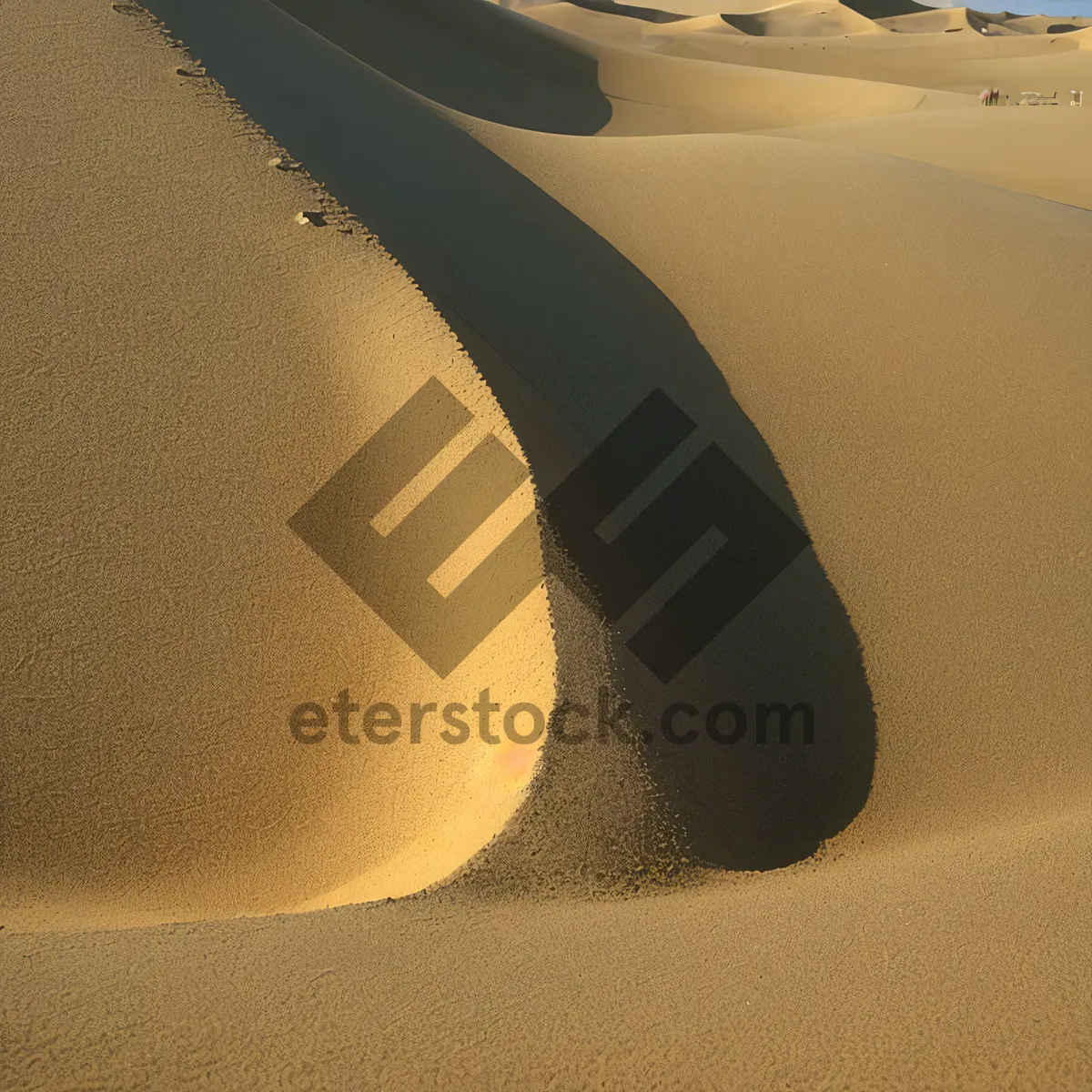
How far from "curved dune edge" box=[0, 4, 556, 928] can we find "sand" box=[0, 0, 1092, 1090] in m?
0.02

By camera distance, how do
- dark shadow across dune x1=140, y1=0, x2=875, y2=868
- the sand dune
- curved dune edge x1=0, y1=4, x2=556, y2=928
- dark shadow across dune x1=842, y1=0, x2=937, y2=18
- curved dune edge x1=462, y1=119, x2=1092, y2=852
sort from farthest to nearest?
1. dark shadow across dune x1=842, y1=0, x2=937, y2=18
2. the sand dune
3. curved dune edge x1=462, y1=119, x2=1092, y2=852
4. dark shadow across dune x1=140, y1=0, x2=875, y2=868
5. curved dune edge x1=0, y1=4, x2=556, y2=928

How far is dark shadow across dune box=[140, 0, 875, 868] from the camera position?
11.4ft

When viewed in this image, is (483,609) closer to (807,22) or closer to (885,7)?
(807,22)

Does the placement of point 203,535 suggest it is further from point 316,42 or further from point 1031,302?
point 1031,302

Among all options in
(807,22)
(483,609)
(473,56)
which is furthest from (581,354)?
(807,22)

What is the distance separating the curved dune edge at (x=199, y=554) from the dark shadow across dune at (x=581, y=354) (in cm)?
35

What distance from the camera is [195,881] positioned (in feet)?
10.3

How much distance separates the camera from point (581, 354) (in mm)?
4730

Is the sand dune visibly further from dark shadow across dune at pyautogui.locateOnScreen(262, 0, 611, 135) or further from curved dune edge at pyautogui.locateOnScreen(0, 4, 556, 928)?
curved dune edge at pyautogui.locateOnScreen(0, 4, 556, 928)

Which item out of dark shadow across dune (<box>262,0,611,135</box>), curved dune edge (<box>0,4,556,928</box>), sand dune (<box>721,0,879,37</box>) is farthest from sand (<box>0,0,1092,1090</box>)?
sand dune (<box>721,0,879,37</box>)

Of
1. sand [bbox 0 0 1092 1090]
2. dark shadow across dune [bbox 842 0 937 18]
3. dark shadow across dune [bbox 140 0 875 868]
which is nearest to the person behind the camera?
sand [bbox 0 0 1092 1090]

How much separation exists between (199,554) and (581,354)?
1.97 meters

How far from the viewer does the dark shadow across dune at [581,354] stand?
11.4ft

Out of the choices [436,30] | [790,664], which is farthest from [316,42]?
[436,30]
